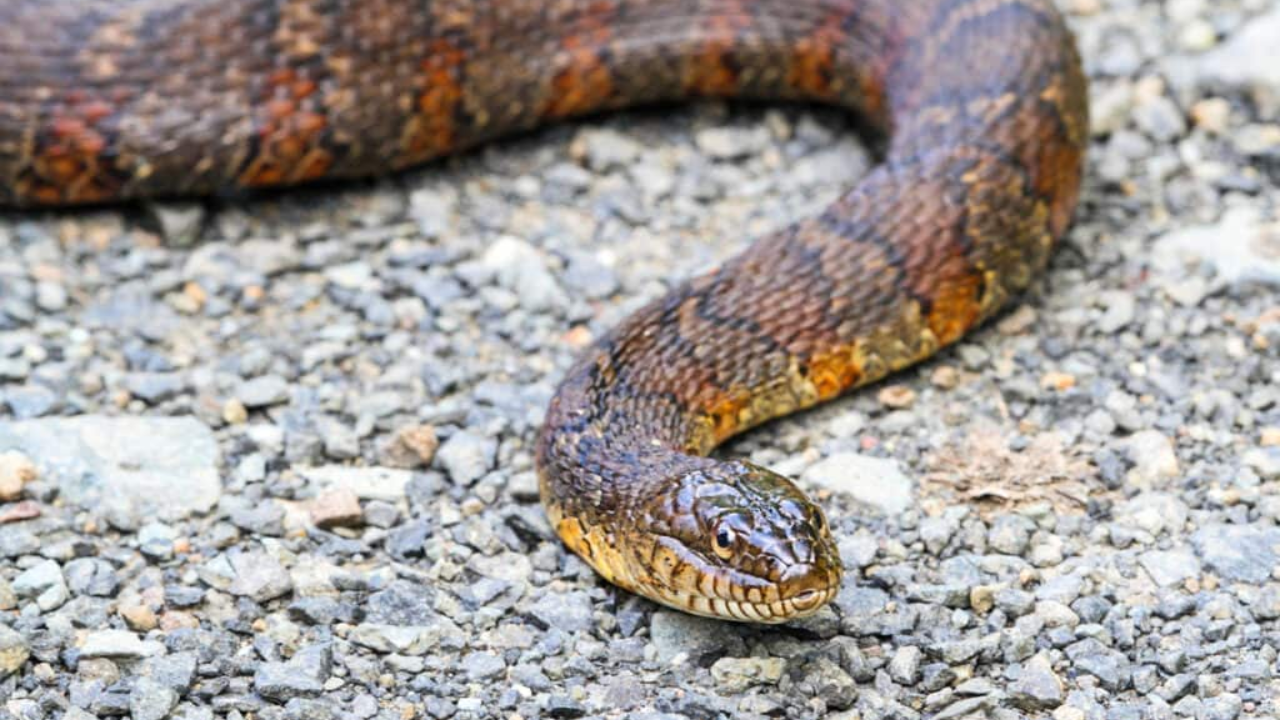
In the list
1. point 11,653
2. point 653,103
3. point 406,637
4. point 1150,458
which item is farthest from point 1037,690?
point 653,103

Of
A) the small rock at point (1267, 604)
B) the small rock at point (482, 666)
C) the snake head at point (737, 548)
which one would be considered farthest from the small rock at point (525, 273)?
the small rock at point (1267, 604)

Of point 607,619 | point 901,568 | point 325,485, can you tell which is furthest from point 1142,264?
point 325,485

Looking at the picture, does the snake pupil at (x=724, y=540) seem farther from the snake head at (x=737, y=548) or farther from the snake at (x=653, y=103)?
the snake at (x=653, y=103)

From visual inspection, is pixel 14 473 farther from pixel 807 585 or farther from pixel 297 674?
pixel 807 585

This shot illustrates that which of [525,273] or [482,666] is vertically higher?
[525,273]

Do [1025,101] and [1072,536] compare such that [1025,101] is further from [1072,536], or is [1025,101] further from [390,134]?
[390,134]
